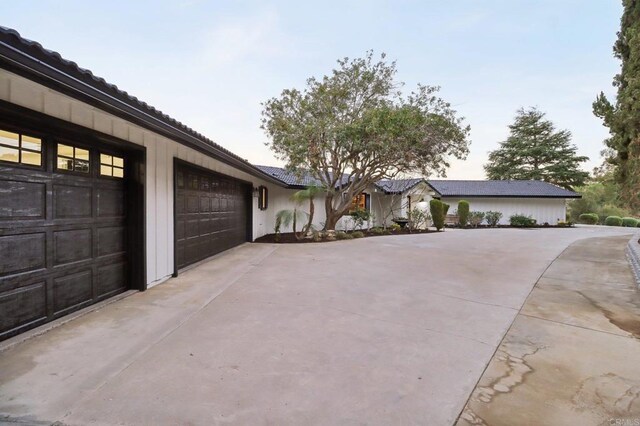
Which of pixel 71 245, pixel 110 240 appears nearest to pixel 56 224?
pixel 71 245

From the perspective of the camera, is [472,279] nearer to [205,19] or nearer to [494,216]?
[205,19]

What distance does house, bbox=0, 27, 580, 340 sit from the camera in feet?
9.49

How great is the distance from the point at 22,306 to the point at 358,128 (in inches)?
399

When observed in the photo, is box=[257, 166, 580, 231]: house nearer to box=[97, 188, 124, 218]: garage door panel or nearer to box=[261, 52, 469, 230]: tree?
box=[261, 52, 469, 230]: tree

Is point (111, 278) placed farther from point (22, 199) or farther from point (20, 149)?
point (20, 149)

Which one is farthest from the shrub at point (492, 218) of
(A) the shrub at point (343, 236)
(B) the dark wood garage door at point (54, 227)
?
(B) the dark wood garage door at point (54, 227)

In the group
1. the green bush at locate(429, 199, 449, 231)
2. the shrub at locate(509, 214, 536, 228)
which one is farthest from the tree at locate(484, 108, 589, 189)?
the green bush at locate(429, 199, 449, 231)

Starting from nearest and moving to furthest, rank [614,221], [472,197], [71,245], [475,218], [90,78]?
1. [90,78]
2. [71,245]
3. [475,218]
4. [472,197]
5. [614,221]

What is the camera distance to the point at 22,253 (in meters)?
3.16

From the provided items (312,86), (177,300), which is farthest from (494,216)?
(177,300)

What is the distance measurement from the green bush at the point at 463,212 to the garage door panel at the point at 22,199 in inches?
826

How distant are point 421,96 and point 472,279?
9.40 metres

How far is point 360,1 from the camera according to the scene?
33.5 feet

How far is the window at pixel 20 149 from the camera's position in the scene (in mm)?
2993
